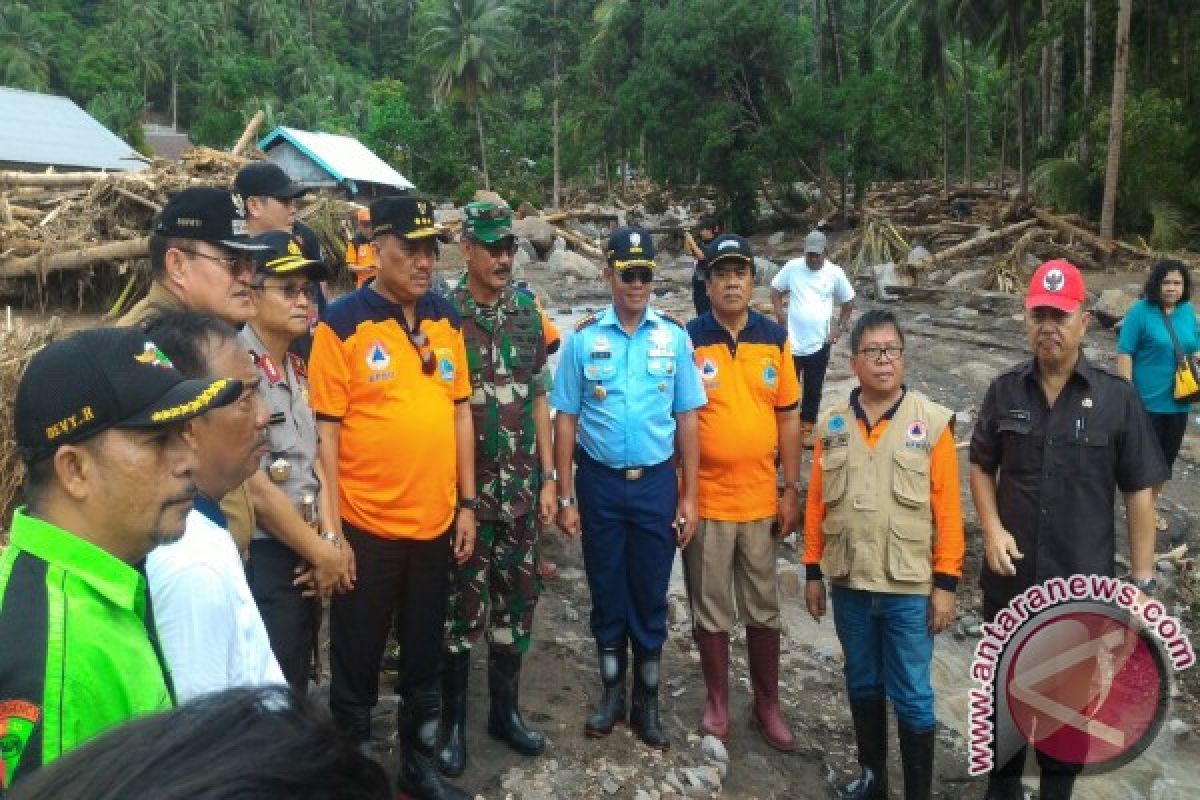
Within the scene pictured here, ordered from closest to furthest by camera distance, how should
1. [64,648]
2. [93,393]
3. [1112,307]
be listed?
[64,648] → [93,393] → [1112,307]

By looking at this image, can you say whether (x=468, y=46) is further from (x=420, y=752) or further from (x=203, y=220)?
(x=420, y=752)

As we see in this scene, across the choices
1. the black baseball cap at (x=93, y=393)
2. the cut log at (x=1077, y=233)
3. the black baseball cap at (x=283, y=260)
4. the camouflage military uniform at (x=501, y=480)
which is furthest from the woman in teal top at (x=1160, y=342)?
the cut log at (x=1077, y=233)

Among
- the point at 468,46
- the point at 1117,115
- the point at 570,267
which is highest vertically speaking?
the point at 468,46

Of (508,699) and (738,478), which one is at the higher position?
(738,478)

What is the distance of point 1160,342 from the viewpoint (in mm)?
5574

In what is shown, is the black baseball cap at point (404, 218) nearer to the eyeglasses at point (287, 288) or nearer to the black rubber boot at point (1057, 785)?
the eyeglasses at point (287, 288)

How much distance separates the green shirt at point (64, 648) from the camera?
1189 mm

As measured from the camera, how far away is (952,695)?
15.1ft

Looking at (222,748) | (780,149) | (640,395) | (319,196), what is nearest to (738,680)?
(640,395)

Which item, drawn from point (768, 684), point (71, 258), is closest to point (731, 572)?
point (768, 684)

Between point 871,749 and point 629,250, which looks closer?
point 871,749

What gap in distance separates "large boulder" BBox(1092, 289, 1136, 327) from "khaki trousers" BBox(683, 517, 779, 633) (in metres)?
10.6

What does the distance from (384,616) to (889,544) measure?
185 cm

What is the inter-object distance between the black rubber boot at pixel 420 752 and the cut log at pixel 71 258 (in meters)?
6.39
